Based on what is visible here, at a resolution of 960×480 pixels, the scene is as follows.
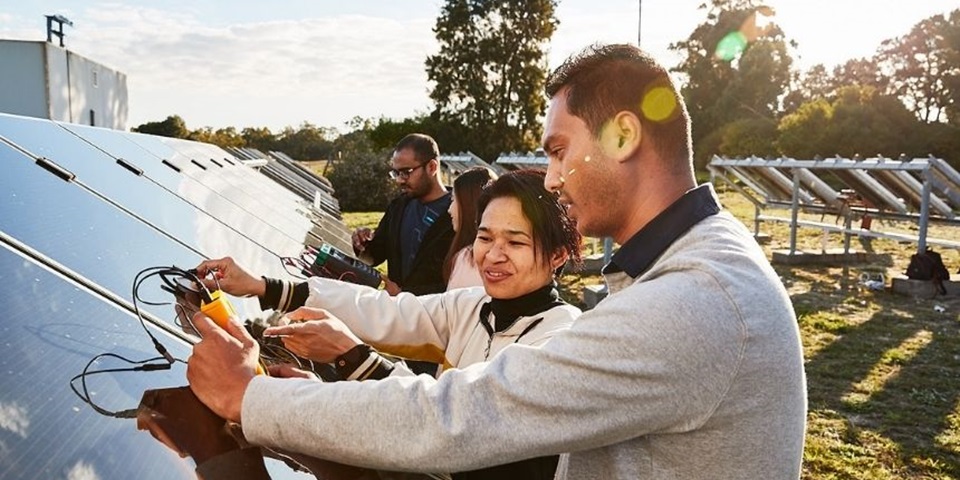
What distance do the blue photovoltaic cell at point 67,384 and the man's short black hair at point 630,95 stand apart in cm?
82

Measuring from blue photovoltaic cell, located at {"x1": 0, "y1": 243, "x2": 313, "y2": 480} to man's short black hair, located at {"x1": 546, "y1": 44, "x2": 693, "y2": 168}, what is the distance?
2.69 ft

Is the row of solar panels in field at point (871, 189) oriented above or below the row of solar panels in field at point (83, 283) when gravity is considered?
below

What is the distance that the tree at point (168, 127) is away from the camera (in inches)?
1102

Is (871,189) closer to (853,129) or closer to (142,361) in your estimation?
(142,361)

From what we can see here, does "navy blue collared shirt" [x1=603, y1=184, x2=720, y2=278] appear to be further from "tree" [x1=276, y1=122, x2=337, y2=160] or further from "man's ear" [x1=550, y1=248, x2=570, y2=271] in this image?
"tree" [x1=276, y1=122, x2=337, y2=160]

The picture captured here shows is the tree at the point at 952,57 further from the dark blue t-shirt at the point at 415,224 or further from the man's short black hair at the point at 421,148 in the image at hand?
the dark blue t-shirt at the point at 415,224

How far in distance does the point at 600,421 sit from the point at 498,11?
37793 mm

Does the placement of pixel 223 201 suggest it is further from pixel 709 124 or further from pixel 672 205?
pixel 709 124

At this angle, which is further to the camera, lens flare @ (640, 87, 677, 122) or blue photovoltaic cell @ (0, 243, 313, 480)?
lens flare @ (640, 87, 677, 122)

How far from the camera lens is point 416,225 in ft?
16.0

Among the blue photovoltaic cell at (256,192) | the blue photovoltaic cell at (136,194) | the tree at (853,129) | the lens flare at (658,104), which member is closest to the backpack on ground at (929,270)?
the blue photovoltaic cell at (256,192)

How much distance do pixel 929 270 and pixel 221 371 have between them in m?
11.5

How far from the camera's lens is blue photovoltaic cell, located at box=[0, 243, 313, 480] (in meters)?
1.09

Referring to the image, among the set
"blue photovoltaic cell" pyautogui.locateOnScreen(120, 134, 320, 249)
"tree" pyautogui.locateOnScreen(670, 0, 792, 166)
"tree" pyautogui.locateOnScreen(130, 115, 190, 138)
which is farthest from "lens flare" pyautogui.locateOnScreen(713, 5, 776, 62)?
"blue photovoltaic cell" pyautogui.locateOnScreen(120, 134, 320, 249)
